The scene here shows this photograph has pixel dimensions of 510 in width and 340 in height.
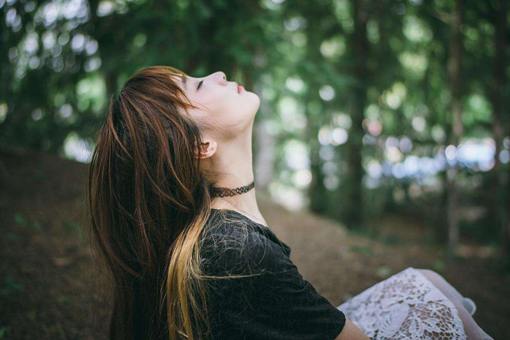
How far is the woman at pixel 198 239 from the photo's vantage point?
151 cm

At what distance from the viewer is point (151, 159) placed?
5.58 feet

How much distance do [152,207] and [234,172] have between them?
462 mm

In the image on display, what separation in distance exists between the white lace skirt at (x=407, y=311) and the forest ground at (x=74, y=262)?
1.36 meters

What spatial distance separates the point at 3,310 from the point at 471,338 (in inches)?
132

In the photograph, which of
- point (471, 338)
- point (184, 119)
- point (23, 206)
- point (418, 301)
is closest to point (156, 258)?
point (184, 119)

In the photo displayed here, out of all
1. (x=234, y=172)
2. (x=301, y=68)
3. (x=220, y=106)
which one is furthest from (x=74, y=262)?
(x=301, y=68)

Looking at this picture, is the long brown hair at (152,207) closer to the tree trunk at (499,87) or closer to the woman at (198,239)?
Result: the woman at (198,239)

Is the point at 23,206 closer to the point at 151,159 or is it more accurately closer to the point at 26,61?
the point at 26,61

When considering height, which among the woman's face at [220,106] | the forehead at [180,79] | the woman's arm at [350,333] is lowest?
the woman's arm at [350,333]

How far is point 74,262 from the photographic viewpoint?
148 inches

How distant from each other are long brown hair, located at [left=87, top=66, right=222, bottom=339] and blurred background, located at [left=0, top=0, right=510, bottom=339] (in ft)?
4.23

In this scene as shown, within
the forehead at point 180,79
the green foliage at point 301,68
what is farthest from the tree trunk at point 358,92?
the forehead at point 180,79

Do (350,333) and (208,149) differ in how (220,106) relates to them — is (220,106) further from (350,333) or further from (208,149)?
(350,333)

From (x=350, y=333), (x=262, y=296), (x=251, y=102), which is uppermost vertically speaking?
(x=251, y=102)
